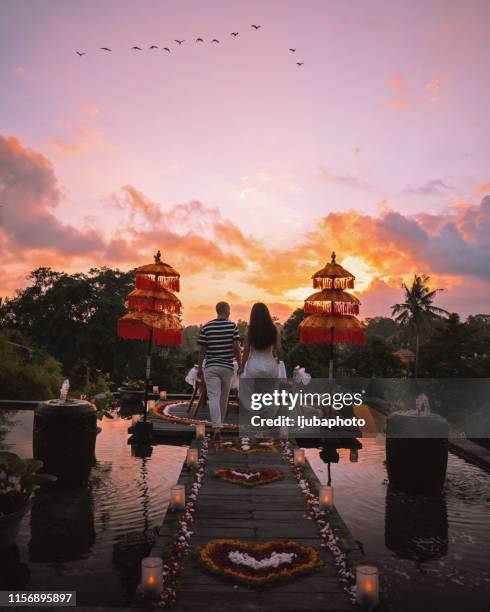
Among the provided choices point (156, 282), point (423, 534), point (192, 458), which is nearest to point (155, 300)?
point (156, 282)

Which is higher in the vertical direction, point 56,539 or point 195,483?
point 195,483

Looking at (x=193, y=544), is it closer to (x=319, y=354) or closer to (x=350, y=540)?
(x=350, y=540)

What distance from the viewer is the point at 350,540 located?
536cm

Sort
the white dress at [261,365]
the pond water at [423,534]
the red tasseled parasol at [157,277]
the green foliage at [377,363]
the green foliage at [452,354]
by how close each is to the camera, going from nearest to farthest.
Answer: the pond water at [423,534] < the white dress at [261,365] < the red tasseled parasol at [157,277] < the green foliage at [452,354] < the green foliage at [377,363]

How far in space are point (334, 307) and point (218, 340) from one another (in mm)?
4726

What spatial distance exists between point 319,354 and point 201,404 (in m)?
14.7

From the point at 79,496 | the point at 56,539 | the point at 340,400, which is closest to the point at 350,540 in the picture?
the point at 56,539

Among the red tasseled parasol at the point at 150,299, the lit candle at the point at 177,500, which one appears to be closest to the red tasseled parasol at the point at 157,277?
the red tasseled parasol at the point at 150,299

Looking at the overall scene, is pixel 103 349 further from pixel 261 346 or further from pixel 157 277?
pixel 261 346

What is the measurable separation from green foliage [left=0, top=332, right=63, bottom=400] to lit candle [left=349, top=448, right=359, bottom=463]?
41.2 feet

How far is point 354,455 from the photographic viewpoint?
37.4ft

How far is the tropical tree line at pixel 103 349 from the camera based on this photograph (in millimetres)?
21000

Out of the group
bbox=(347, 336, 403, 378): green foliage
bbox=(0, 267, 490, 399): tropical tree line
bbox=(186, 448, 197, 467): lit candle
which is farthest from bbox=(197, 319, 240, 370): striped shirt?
bbox=(347, 336, 403, 378): green foliage

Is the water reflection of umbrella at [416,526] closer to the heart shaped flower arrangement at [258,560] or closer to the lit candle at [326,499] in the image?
the lit candle at [326,499]
